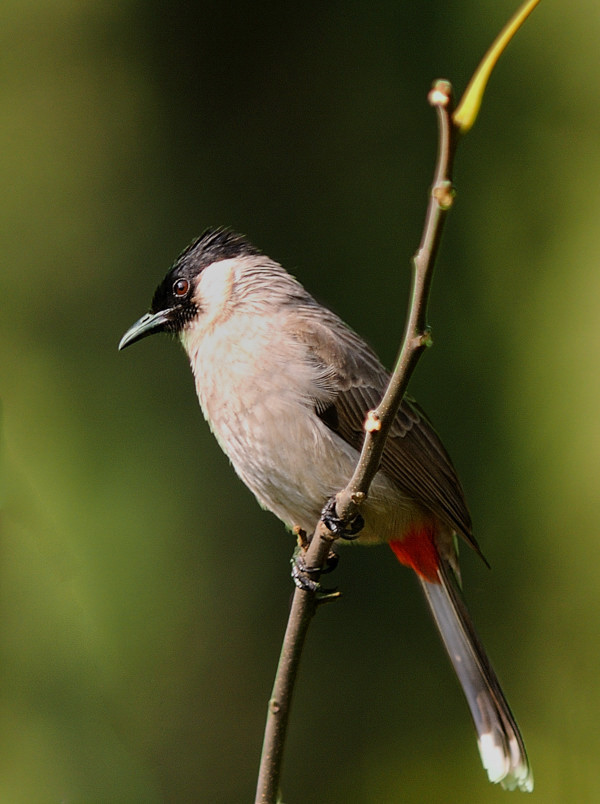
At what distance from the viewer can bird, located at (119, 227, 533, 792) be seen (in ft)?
8.23

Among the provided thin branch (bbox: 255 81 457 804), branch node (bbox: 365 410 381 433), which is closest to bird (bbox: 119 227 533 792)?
thin branch (bbox: 255 81 457 804)

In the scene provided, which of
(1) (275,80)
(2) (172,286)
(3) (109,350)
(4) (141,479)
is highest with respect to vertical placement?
(1) (275,80)

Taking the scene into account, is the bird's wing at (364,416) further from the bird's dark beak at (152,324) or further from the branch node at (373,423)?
the branch node at (373,423)

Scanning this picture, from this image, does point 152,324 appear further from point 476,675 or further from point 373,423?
point 373,423

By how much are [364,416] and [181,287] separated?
2.30 ft

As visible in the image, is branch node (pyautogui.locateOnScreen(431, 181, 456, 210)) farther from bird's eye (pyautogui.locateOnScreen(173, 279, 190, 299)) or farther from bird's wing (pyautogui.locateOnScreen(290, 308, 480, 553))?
bird's eye (pyautogui.locateOnScreen(173, 279, 190, 299))

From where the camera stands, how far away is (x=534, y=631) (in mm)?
4312

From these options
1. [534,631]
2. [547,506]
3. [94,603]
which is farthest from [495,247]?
[94,603]

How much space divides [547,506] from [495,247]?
1.17 metres

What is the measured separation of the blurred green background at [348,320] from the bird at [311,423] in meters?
1.22

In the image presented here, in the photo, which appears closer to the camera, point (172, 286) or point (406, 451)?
point (406, 451)

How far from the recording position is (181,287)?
9.61ft

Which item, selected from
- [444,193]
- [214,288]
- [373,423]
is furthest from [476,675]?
[444,193]

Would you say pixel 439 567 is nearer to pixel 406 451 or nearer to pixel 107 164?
pixel 406 451
